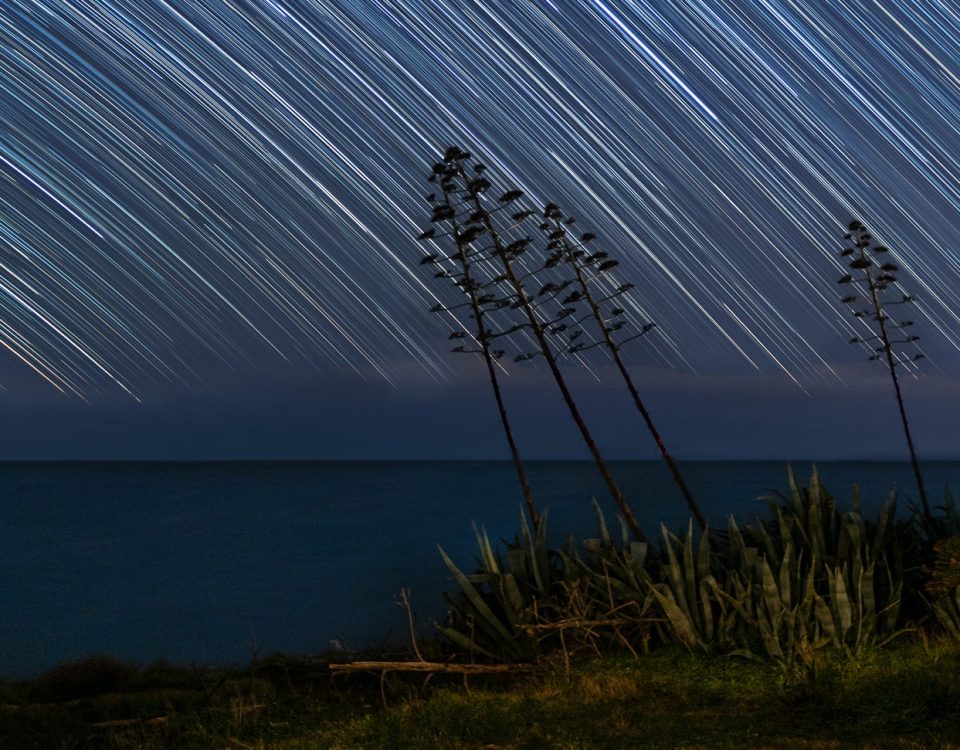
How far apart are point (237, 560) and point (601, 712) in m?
53.2

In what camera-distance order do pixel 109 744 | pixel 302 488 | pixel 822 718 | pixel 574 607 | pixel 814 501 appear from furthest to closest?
pixel 302 488 < pixel 814 501 < pixel 574 607 < pixel 109 744 < pixel 822 718

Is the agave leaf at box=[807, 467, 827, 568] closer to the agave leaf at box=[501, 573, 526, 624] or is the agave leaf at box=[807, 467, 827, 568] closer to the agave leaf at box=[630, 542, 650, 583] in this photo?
the agave leaf at box=[630, 542, 650, 583]

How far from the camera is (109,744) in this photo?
830cm

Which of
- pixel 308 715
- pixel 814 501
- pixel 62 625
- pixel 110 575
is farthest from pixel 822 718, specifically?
pixel 110 575

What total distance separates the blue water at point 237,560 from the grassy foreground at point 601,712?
1.41 m

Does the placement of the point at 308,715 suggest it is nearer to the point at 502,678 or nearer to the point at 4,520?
the point at 502,678

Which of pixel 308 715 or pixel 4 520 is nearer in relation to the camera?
pixel 308 715

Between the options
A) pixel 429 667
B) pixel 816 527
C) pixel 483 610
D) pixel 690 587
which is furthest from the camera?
pixel 816 527

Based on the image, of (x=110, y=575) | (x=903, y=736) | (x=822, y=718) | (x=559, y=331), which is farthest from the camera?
(x=110, y=575)

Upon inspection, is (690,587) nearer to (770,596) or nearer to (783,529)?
(770,596)

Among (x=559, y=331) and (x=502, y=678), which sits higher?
(x=559, y=331)

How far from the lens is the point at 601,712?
24.9 feet

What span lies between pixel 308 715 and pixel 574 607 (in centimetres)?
280

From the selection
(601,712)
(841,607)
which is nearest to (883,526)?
(841,607)
